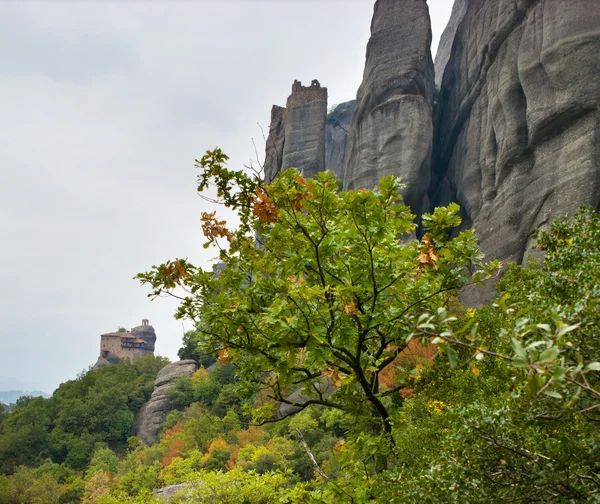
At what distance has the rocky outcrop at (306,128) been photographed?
4000cm

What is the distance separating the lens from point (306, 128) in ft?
135

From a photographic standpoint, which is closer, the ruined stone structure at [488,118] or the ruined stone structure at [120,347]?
the ruined stone structure at [488,118]

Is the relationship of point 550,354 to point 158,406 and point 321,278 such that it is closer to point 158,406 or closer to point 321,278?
point 321,278

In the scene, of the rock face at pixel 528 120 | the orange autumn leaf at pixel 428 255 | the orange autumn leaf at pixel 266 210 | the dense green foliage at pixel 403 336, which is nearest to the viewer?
the dense green foliage at pixel 403 336

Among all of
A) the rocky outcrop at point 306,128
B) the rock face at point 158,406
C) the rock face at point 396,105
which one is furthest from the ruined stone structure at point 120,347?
the rock face at point 396,105

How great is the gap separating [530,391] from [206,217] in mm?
3511

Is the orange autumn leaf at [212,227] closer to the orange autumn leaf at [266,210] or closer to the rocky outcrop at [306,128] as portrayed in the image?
the orange autumn leaf at [266,210]

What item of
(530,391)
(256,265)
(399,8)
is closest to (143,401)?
(399,8)

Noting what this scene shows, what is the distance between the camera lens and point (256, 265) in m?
4.19

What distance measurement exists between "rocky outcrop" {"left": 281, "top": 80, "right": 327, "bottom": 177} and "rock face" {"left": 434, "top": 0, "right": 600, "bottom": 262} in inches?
527

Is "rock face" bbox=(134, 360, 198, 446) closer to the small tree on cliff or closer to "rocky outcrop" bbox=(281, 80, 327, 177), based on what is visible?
"rocky outcrop" bbox=(281, 80, 327, 177)

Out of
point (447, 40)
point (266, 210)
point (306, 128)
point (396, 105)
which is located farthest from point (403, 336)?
point (447, 40)

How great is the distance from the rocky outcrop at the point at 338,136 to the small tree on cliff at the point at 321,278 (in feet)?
162

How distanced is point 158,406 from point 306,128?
29592 mm
